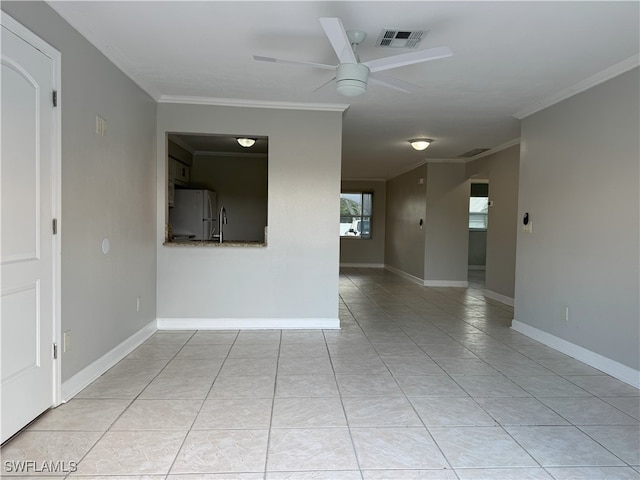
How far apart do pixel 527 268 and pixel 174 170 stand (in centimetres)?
494

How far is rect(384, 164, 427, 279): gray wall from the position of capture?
789 cm

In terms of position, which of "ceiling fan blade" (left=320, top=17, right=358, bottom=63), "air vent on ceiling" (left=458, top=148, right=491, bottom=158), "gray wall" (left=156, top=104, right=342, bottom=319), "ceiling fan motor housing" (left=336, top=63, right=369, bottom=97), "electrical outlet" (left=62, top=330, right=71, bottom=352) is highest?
"air vent on ceiling" (left=458, top=148, right=491, bottom=158)

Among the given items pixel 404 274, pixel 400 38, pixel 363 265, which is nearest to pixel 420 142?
pixel 400 38

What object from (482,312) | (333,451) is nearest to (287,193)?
→ (333,451)

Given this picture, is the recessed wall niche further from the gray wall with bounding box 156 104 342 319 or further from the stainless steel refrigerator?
the gray wall with bounding box 156 104 342 319

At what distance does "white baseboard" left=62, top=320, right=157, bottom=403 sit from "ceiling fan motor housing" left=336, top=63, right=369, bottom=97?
2.64m

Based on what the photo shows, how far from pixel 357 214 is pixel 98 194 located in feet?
28.1

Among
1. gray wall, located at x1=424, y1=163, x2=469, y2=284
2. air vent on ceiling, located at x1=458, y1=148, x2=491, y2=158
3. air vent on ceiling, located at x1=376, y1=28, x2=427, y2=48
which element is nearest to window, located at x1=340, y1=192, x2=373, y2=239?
gray wall, located at x1=424, y1=163, x2=469, y2=284

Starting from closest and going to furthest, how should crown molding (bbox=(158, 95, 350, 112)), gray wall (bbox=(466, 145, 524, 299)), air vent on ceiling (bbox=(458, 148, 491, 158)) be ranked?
crown molding (bbox=(158, 95, 350, 112))
gray wall (bbox=(466, 145, 524, 299))
air vent on ceiling (bbox=(458, 148, 491, 158))

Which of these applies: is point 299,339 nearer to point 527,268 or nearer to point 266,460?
point 266,460

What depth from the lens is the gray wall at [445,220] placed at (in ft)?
24.7

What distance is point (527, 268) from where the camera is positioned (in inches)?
166

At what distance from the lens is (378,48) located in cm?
280

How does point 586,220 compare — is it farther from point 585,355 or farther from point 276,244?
point 276,244
